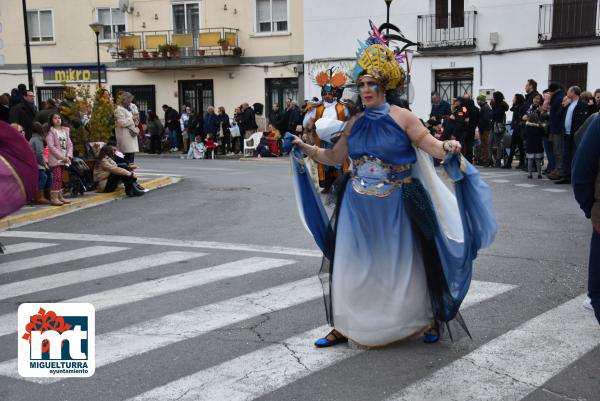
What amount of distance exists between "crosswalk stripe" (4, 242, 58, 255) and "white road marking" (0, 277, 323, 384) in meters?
4.01

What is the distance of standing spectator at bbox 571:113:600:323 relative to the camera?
454 cm

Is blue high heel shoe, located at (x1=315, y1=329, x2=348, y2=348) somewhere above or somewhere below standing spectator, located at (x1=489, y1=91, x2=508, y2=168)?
below

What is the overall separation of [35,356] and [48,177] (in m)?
8.67

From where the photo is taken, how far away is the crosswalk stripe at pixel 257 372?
444 centimetres

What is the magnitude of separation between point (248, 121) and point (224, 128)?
970mm

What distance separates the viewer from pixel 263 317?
238 inches

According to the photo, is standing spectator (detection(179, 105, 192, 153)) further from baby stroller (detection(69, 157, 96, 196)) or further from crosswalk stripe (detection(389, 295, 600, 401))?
crosswalk stripe (detection(389, 295, 600, 401))

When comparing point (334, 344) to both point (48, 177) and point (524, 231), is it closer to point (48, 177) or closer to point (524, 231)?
point (524, 231)

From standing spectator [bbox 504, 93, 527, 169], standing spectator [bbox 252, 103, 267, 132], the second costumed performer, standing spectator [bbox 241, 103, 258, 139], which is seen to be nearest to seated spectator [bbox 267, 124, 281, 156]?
standing spectator [bbox 241, 103, 258, 139]

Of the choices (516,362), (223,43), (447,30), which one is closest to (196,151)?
(223,43)

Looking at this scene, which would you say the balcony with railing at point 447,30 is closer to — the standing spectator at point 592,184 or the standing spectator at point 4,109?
the standing spectator at point 4,109

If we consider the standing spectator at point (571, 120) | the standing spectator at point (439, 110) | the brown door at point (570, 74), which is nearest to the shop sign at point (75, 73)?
the standing spectator at point (439, 110)

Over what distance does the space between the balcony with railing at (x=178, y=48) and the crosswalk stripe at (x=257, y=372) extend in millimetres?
26672

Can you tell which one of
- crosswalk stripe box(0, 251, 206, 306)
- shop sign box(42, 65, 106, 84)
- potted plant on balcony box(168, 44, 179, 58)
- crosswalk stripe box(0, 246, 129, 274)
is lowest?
crosswalk stripe box(0, 246, 129, 274)
